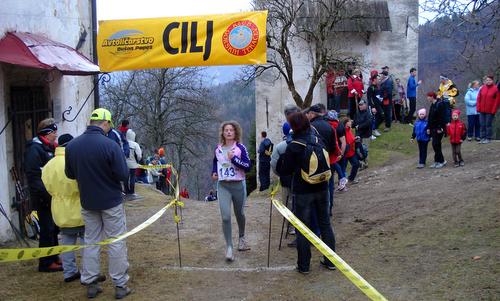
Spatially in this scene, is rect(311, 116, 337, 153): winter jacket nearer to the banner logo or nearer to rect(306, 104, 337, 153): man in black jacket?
rect(306, 104, 337, 153): man in black jacket

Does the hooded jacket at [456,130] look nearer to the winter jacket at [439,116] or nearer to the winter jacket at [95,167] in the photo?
the winter jacket at [439,116]

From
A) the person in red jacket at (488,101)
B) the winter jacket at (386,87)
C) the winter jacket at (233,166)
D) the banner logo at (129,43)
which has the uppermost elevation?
the banner logo at (129,43)

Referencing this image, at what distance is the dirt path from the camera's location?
5.21 metres

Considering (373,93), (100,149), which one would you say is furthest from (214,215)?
(373,93)

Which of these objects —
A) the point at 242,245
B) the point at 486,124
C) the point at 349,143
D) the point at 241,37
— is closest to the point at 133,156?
the point at 241,37

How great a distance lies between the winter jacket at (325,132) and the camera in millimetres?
6941

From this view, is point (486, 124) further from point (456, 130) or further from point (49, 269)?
point (49, 269)

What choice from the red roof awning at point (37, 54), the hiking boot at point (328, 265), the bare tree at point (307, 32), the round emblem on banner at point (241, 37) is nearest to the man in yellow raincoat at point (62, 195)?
the red roof awning at point (37, 54)

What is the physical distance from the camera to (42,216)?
601 centimetres

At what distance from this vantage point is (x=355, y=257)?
20.7 ft

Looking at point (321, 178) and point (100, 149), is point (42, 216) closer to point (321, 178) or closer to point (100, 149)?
→ point (100, 149)

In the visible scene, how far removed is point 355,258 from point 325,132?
1.72 metres

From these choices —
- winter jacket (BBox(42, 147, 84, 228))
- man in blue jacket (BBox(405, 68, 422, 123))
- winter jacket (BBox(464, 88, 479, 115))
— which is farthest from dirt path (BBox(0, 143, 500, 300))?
man in blue jacket (BBox(405, 68, 422, 123))

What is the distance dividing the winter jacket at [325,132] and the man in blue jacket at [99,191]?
284cm
